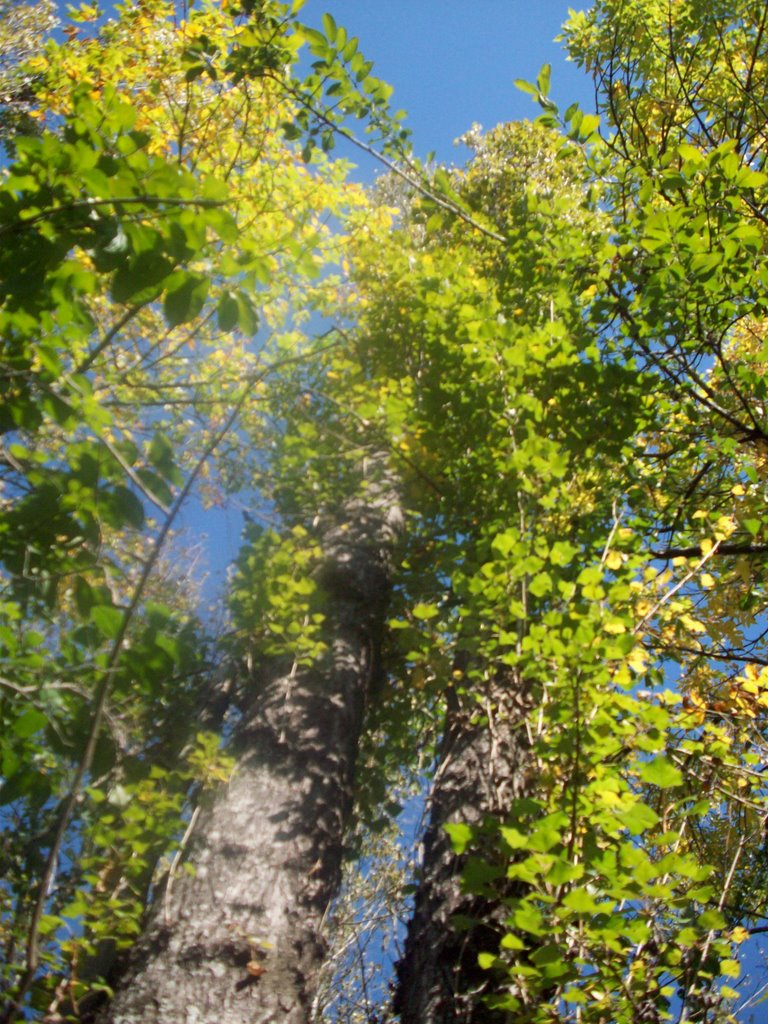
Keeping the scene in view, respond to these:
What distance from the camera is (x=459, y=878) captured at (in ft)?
8.50

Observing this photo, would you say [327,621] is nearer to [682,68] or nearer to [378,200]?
[682,68]

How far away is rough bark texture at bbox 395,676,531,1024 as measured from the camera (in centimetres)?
250

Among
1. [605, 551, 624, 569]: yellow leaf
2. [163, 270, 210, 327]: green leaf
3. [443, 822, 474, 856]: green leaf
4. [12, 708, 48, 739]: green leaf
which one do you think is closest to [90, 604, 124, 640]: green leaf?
[12, 708, 48, 739]: green leaf

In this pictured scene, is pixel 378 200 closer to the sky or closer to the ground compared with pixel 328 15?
closer to the sky

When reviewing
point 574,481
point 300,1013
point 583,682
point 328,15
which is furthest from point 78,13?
point 300,1013

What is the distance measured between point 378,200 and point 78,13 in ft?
12.0

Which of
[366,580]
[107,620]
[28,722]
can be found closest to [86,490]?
[107,620]

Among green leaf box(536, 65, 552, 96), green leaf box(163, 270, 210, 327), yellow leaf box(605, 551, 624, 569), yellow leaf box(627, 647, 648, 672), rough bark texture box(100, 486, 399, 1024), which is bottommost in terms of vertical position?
rough bark texture box(100, 486, 399, 1024)

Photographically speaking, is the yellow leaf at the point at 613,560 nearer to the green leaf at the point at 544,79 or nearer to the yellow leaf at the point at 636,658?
the yellow leaf at the point at 636,658

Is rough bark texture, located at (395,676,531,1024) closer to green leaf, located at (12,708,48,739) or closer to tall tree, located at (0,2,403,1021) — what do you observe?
tall tree, located at (0,2,403,1021)

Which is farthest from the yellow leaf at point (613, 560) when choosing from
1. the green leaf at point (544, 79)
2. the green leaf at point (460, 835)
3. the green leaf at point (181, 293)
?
the green leaf at point (544, 79)

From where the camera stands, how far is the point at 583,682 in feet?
6.95

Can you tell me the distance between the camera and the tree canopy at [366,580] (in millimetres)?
1662

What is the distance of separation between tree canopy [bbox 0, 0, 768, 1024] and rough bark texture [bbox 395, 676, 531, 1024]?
0.06 ft
